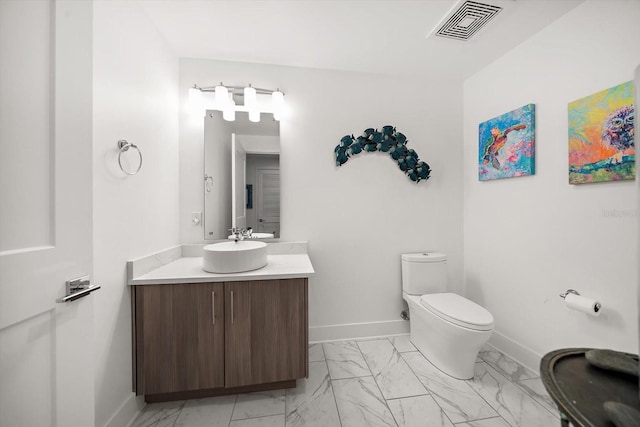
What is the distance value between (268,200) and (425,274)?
1.44 m

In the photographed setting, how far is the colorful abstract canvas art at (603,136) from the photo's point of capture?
4.03 ft

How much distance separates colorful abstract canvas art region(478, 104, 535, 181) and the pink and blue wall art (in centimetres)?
45

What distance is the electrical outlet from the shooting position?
195 centimetres

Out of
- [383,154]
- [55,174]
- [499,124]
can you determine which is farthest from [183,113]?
[499,124]

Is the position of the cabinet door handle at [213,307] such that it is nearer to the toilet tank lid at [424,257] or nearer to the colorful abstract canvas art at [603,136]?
the toilet tank lid at [424,257]

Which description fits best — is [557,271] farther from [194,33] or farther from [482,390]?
[194,33]

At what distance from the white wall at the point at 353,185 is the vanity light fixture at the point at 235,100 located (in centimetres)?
8

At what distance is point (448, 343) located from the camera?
163 cm

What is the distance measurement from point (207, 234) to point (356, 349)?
4.94 ft

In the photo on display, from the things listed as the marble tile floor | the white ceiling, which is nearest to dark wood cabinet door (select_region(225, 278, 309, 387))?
the marble tile floor

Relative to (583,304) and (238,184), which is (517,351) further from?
(238,184)

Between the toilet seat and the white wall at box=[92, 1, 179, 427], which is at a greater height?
the white wall at box=[92, 1, 179, 427]

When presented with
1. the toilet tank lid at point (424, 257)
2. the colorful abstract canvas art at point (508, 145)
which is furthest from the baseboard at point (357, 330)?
the colorful abstract canvas art at point (508, 145)

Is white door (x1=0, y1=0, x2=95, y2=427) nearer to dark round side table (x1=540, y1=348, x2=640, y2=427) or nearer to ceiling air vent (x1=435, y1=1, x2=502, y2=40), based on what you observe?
dark round side table (x1=540, y1=348, x2=640, y2=427)
